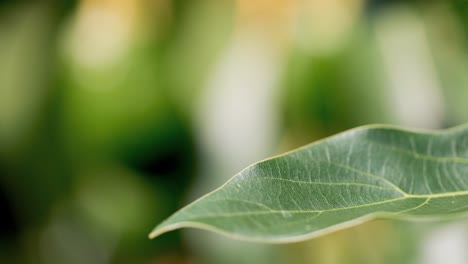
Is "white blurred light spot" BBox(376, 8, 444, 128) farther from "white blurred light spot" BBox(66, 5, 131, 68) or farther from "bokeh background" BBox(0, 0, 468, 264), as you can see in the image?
"white blurred light spot" BBox(66, 5, 131, 68)

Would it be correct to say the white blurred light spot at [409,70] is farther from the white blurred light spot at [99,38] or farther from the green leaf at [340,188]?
the green leaf at [340,188]

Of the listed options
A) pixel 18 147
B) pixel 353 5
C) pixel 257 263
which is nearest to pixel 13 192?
pixel 18 147

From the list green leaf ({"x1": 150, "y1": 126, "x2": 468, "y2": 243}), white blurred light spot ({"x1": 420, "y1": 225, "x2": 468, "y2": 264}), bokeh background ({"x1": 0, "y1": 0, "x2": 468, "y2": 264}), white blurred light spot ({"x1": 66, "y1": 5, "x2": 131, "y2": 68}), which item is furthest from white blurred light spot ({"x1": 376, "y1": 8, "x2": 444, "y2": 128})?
green leaf ({"x1": 150, "y1": 126, "x2": 468, "y2": 243})

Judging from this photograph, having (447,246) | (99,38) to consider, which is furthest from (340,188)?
(99,38)

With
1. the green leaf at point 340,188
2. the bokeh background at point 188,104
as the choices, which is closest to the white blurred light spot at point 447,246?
the bokeh background at point 188,104

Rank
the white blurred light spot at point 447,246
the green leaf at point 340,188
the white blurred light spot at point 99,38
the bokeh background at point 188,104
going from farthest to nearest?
the white blurred light spot at point 99,38 → the bokeh background at point 188,104 → the white blurred light spot at point 447,246 → the green leaf at point 340,188
